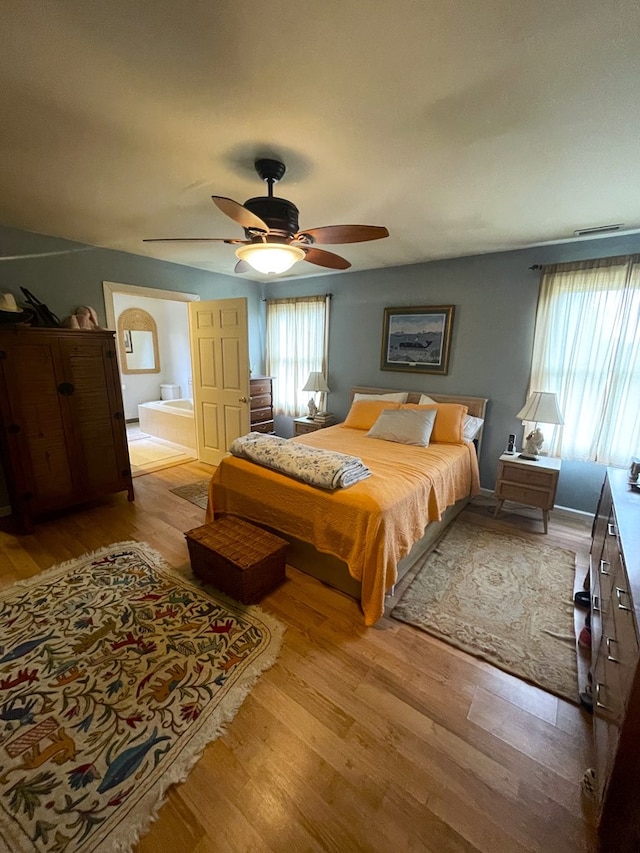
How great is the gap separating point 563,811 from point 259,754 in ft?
3.48

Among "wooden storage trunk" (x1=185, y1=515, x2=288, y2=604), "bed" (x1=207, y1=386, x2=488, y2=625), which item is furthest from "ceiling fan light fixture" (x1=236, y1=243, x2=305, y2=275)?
"wooden storage trunk" (x1=185, y1=515, x2=288, y2=604)

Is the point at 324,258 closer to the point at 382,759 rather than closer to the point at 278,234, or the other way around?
the point at 278,234

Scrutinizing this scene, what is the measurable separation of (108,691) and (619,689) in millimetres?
1944

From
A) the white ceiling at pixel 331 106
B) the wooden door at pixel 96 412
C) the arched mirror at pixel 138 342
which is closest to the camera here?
the white ceiling at pixel 331 106

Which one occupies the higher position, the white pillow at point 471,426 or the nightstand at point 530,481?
the white pillow at point 471,426

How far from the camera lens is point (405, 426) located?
3.13 m

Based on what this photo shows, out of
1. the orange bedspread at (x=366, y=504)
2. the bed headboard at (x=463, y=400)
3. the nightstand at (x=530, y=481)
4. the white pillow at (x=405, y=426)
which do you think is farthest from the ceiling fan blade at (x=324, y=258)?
the nightstand at (x=530, y=481)

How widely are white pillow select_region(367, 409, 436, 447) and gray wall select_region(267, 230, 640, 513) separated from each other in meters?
0.74

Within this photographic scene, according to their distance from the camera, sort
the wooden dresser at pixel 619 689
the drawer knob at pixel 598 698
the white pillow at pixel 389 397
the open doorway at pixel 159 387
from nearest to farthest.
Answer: the wooden dresser at pixel 619 689 → the drawer knob at pixel 598 698 → the white pillow at pixel 389 397 → the open doorway at pixel 159 387

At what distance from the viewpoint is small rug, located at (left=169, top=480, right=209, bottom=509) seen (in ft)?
10.9

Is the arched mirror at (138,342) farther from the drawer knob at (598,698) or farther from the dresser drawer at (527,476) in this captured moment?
the drawer knob at (598,698)

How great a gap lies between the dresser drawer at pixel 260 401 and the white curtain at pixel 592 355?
125 inches

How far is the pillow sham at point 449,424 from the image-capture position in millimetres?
3131

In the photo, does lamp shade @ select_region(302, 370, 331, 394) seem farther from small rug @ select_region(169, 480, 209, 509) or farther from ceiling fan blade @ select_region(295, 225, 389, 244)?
ceiling fan blade @ select_region(295, 225, 389, 244)
